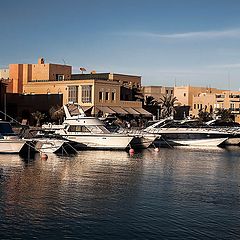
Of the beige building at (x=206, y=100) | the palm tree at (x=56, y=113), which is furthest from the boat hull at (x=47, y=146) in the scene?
the beige building at (x=206, y=100)

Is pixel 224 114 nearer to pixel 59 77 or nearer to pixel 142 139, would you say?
pixel 59 77

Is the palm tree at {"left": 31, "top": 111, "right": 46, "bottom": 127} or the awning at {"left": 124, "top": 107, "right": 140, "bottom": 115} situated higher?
the awning at {"left": 124, "top": 107, "right": 140, "bottom": 115}

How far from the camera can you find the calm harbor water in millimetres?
22203

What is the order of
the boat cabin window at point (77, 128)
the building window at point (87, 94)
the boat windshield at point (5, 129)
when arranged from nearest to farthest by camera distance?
the boat windshield at point (5, 129)
the boat cabin window at point (77, 128)
the building window at point (87, 94)

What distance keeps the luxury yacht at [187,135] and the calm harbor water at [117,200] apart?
22.5 meters

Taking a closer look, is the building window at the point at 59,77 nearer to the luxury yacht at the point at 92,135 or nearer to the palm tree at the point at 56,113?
the palm tree at the point at 56,113

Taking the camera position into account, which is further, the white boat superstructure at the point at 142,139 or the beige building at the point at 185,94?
the beige building at the point at 185,94

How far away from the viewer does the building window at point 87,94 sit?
93750mm

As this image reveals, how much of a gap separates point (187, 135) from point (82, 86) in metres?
30.8

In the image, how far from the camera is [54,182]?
3384cm

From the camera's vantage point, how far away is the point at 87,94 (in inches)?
3708

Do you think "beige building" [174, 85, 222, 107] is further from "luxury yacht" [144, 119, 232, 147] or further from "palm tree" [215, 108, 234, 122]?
"luxury yacht" [144, 119, 232, 147]

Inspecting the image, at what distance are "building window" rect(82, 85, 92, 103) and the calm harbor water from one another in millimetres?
47962

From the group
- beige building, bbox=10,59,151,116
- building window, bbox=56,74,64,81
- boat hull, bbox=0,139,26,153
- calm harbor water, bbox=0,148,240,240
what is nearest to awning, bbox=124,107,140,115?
beige building, bbox=10,59,151,116
